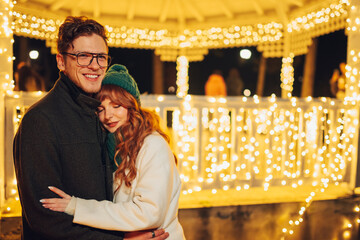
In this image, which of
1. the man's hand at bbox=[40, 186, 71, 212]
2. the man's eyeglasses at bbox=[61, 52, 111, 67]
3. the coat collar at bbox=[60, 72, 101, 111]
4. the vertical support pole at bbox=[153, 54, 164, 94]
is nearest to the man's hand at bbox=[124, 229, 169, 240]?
the man's hand at bbox=[40, 186, 71, 212]

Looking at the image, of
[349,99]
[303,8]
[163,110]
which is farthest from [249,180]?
[303,8]

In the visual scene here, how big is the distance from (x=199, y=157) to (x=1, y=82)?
Result: 2561 mm

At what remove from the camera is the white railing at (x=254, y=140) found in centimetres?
368

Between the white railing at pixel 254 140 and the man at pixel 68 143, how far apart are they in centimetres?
192

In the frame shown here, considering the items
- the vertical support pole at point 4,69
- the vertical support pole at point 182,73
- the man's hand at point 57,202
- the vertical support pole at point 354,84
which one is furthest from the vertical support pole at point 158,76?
the man's hand at point 57,202

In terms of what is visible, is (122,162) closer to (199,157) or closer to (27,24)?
(199,157)

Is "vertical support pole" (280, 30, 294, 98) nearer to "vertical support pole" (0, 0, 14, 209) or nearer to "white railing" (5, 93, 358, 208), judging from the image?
"white railing" (5, 93, 358, 208)

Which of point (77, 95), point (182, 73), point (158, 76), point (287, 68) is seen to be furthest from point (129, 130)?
point (158, 76)

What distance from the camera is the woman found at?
1552mm

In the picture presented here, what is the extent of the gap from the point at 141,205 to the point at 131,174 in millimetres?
230

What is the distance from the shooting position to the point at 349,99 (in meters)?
4.20

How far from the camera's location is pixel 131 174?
1.75m

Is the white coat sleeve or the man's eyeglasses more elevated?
the man's eyeglasses

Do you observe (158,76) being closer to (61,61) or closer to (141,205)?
(61,61)
